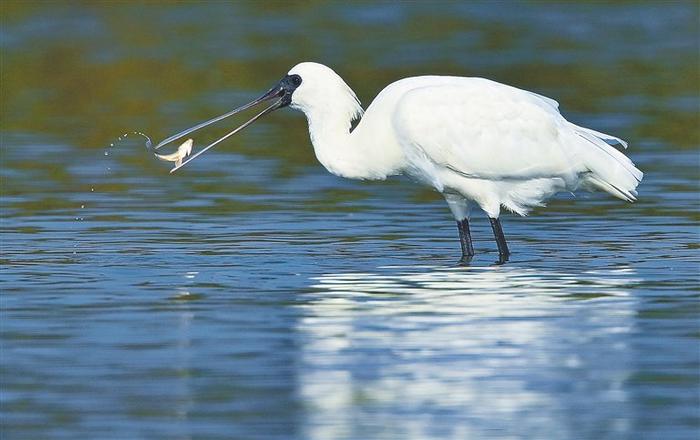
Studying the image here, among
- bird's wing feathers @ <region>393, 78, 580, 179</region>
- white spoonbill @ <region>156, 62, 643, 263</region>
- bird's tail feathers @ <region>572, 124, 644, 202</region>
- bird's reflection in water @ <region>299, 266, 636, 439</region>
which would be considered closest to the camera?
bird's reflection in water @ <region>299, 266, 636, 439</region>

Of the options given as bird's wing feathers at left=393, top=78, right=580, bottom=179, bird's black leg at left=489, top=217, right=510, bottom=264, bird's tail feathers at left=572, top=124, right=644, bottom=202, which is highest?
bird's wing feathers at left=393, top=78, right=580, bottom=179

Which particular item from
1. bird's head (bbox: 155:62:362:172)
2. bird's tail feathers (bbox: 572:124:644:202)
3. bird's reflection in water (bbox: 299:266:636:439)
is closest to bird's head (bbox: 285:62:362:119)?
bird's head (bbox: 155:62:362:172)

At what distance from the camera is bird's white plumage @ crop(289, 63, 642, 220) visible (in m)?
14.3

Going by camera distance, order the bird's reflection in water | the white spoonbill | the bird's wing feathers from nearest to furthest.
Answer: the bird's reflection in water, the bird's wing feathers, the white spoonbill

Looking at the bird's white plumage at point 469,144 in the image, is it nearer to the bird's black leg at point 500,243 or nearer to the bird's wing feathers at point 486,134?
the bird's wing feathers at point 486,134

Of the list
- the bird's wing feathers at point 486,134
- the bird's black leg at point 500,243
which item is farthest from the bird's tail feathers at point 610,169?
the bird's black leg at point 500,243

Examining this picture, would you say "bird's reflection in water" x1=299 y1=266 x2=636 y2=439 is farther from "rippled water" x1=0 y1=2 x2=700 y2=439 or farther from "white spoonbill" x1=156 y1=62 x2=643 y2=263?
"white spoonbill" x1=156 y1=62 x2=643 y2=263

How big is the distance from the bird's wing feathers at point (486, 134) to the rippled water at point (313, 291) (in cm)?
67

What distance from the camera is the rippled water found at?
9328mm

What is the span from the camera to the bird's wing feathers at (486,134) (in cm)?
1420

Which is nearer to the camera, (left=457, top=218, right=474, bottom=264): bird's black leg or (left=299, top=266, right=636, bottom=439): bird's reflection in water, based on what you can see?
(left=299, top=266, right=636, bottom=439): bird's reflection in water

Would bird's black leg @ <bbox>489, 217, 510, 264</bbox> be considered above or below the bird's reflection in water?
above

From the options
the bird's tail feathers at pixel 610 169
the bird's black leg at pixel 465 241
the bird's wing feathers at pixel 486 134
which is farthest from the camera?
the bird's black leg at pixel 465 241

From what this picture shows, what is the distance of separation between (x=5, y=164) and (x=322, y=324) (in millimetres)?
9666
